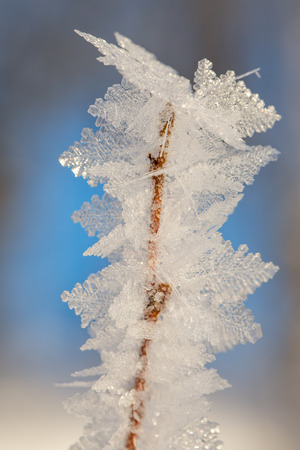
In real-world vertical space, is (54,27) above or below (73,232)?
above

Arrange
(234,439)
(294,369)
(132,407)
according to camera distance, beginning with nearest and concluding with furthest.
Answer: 1. (132,407)
2. (234,439)
3. (294,369)

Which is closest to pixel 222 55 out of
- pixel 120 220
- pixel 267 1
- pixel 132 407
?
pixel 267 1

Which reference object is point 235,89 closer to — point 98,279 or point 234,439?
point 98,279

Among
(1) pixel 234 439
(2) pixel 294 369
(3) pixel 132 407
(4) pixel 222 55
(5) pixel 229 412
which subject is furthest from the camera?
(4) pixel 222 55

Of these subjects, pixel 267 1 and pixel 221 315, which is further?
pixel 267 1

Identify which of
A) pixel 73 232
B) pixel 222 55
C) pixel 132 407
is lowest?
pixel 132 407
